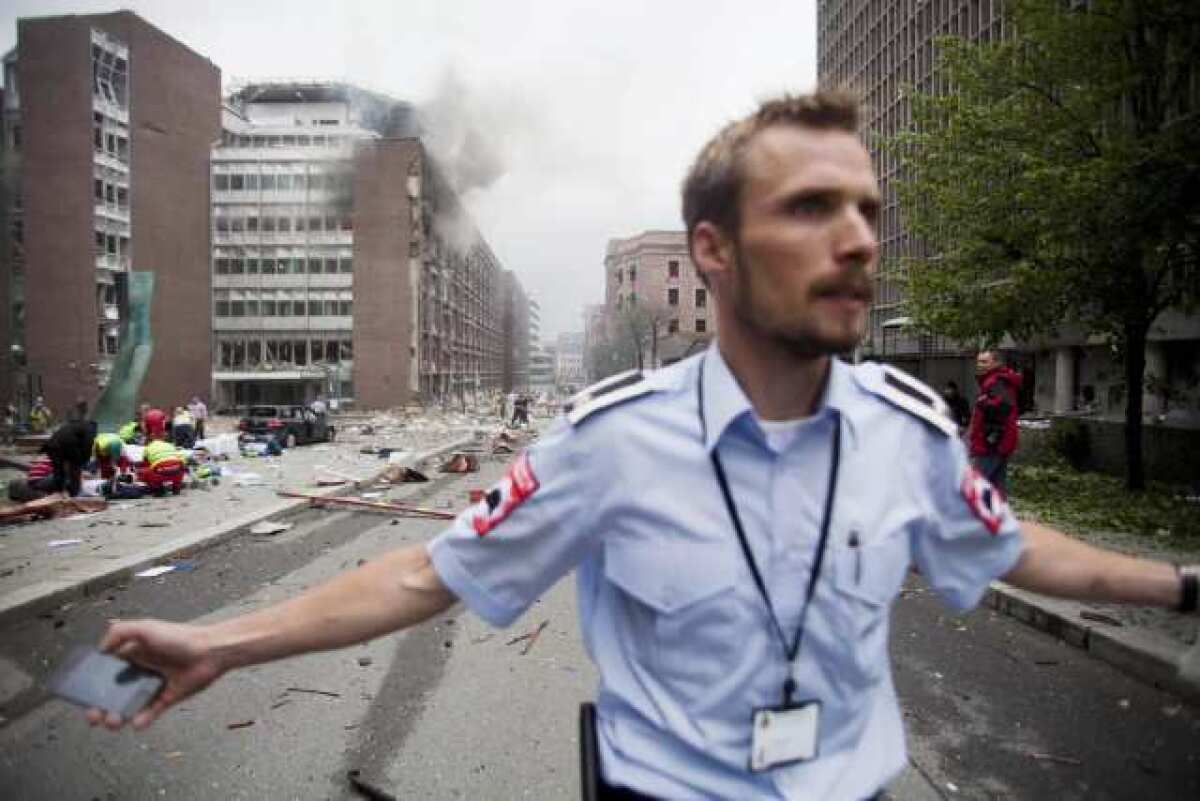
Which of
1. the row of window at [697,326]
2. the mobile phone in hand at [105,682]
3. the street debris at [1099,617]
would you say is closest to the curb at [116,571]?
the mobile phone in hand at [105,682]

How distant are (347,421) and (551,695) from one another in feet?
142

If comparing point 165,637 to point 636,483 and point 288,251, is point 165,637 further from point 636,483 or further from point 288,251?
point 288,251

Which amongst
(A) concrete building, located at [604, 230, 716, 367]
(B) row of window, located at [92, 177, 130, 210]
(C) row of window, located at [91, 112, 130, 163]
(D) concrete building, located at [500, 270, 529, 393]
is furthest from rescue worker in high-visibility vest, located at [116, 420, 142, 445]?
(D) concrete building, located at [500, 270, 529, 393]

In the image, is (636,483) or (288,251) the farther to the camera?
(288,251)

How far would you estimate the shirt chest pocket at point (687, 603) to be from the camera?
4.09 feet

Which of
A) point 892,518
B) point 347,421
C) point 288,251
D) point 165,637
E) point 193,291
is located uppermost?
point 288,251

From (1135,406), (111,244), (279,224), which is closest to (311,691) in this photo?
(1135,406)

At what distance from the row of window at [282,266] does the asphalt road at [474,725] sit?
60.2m

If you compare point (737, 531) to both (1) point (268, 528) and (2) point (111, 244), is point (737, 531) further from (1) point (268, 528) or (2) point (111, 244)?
(2) point (111, 244)

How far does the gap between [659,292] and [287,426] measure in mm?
71113

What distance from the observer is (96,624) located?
18.2 ft

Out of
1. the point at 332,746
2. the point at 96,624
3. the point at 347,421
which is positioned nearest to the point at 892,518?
the point at 332,746

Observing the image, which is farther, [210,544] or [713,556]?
[210,544]

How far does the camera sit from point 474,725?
379 centimetres
